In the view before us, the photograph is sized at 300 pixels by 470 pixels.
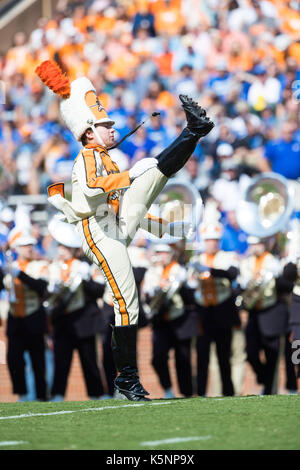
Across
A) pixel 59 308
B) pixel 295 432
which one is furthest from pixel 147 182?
pixel 59 308

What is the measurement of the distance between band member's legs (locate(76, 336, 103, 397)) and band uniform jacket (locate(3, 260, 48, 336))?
42cm

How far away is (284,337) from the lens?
33.8ft

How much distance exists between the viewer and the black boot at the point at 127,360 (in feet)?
21.6

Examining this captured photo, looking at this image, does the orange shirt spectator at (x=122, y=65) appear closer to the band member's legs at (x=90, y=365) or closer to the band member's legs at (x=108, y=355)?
the band member's legs at (x=108, y=355)

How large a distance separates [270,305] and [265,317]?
4.9 inches

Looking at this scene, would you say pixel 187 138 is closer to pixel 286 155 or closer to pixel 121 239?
pixel 121 239

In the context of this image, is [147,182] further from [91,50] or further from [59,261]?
[91,50]

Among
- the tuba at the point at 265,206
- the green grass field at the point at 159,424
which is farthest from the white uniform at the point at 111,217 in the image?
the tuba at the point at 265,206

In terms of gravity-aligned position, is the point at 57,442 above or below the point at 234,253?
below

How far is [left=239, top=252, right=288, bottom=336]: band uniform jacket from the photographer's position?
10195mm

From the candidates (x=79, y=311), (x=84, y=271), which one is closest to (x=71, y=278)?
(x=84, y=271)

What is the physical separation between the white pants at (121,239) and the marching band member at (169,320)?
3760 millimetres

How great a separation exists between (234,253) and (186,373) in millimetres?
1262

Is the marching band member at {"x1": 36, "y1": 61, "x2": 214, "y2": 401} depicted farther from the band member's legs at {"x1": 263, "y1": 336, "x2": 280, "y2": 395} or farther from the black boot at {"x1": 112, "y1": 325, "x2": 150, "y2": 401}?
the band member's legs at {"x1": 263, "y1": 336, "x2": 280, "y2": 395}
